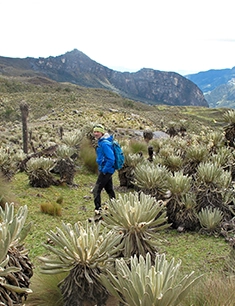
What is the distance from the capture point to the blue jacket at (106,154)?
637 centimetres

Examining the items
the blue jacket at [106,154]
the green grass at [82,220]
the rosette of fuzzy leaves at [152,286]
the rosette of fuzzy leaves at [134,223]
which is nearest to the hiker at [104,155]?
the blue jacket at [106,154]

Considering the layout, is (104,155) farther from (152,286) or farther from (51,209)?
(152,286)

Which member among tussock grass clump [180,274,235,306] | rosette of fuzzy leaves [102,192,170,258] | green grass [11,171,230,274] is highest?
rosette of fuzzy leaves [102,192,170,258]

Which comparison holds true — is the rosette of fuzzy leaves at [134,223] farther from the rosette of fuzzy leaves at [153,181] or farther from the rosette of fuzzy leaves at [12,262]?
the rosette of fuzzy leaves at [153,181]

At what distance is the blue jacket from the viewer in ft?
20.9

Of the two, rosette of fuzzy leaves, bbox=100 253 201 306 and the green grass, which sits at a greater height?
rosette of fuzzy leaves, bbox=100 253 201 306

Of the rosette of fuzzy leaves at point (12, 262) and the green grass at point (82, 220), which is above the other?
the rosette of fuzzy leaves at point (12, 262)

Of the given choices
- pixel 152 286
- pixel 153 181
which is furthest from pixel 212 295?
pixel 153 181

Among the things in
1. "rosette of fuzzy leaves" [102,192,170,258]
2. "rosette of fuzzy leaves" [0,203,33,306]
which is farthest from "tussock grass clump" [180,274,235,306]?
"rosette of fuzzy leaves" [0,203,33,306]

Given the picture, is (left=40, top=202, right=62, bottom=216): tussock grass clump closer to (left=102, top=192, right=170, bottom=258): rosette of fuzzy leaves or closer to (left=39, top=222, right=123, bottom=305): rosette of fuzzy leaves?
(left=102, top=192, right=170, bottom=258): rosette of fuzzy leaves

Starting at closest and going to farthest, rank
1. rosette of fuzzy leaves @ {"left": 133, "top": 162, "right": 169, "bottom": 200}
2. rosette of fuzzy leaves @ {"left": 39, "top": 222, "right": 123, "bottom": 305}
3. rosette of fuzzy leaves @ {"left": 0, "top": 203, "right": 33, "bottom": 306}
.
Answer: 1. rosette of fuzzy leaves @ {"left": 0, "top": 203, "right": 33, "bottom": 306}
2. rosette of fuzzy leaves @ {"left": 39, "top": 222, "right": 123, "bottom": 305}
3. rosette of fuzzy leaves @ {"left": 133, "top": 162, "right": 169, "bottom": 200}

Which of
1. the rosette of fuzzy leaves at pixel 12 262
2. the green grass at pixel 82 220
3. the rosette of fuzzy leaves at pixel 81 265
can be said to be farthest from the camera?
the green grass at pixel 82 220

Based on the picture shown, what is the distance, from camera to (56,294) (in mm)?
3486

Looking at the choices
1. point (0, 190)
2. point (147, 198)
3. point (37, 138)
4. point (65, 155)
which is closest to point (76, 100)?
point (37, 138)
